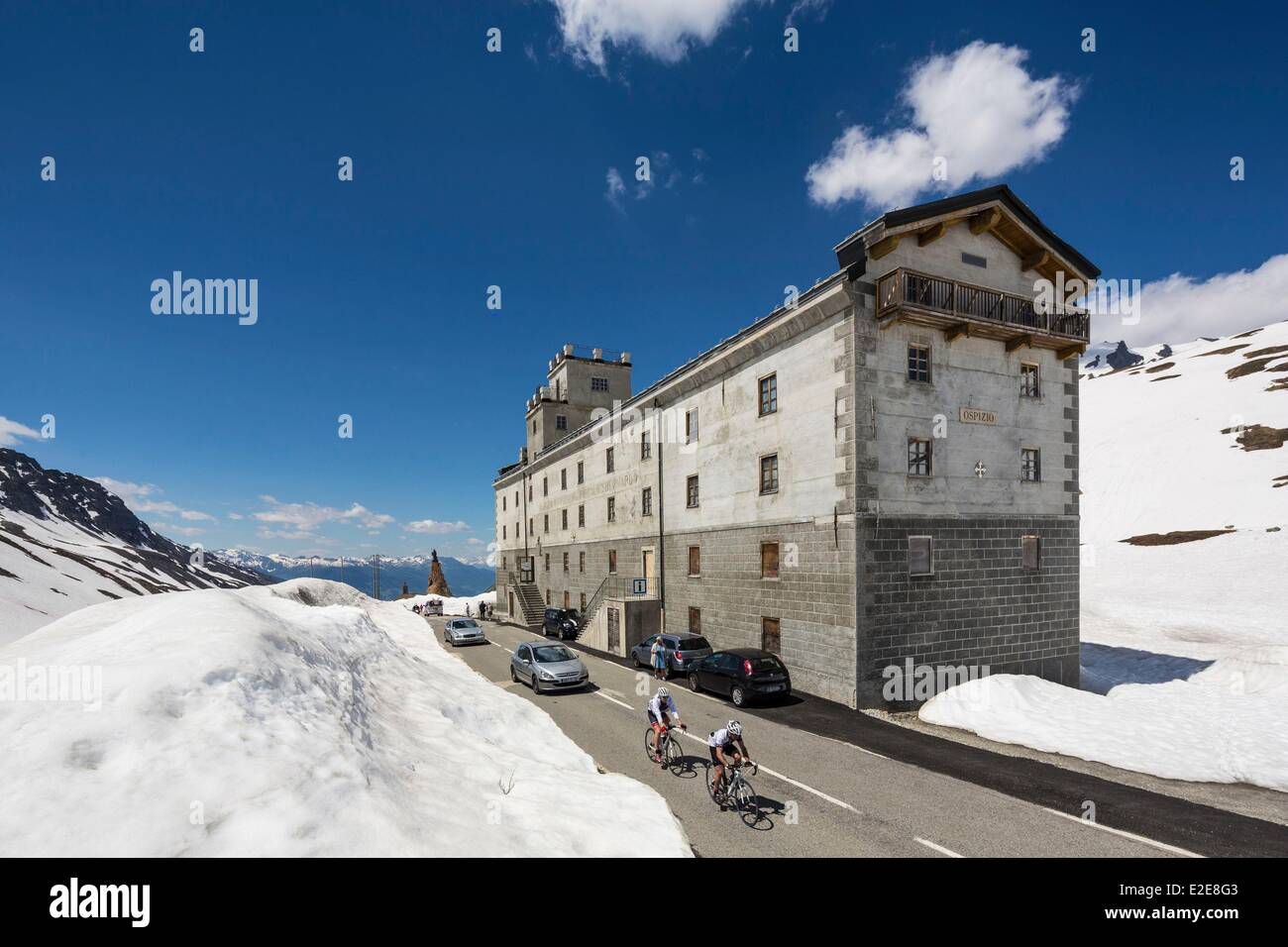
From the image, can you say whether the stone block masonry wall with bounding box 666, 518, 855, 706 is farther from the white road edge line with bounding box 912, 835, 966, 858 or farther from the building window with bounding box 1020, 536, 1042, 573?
the white road edge line with bounding box 912, 835, 966, 858

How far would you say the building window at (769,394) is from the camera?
22.4 meters

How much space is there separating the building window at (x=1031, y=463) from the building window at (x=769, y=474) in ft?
29.5

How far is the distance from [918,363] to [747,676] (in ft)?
39.5

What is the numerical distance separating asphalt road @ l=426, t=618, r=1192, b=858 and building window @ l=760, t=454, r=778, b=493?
8974 millimetres

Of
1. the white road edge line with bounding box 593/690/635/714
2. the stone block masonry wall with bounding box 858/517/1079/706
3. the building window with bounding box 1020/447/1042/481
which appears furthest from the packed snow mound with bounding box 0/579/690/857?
the building window with bounding box 1020/447/1042/481

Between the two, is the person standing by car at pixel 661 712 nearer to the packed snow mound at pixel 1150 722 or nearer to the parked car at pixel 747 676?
the parked car at pixel 747 676

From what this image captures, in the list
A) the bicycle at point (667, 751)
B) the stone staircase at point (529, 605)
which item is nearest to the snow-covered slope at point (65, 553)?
the stone staircase at point (529, 605)

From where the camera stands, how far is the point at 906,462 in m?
Result: 19.1

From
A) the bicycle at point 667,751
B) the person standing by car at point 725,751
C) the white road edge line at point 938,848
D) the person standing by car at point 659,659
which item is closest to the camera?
the white road edge line at point 938,848

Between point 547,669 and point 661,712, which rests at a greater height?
point 661,712

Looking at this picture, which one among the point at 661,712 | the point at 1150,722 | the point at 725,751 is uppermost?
the point at 725,751

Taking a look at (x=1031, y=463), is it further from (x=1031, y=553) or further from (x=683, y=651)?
(x=683, y=651)

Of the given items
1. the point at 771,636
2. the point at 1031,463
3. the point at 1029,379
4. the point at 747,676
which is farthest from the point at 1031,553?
the point at 747,676
